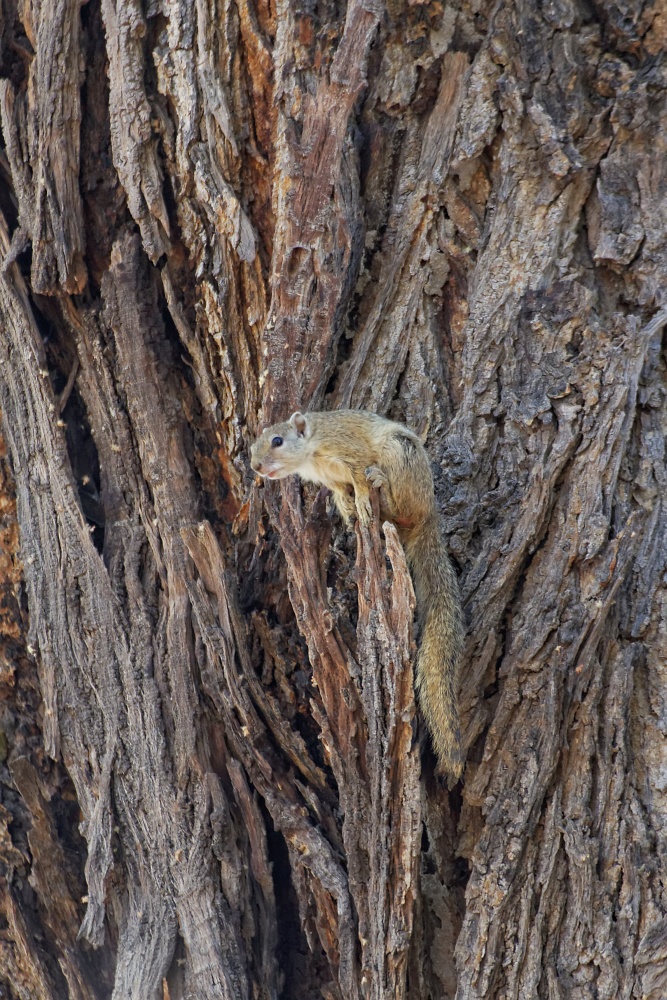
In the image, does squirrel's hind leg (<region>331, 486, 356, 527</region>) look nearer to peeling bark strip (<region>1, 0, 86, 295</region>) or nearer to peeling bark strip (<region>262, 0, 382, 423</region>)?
peeling bark strip (<region>262, 0, 382, 423</region>)

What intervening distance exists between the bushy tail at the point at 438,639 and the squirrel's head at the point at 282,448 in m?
0.55

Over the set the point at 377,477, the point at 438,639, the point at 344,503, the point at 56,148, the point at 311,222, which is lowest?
the point at 438,639

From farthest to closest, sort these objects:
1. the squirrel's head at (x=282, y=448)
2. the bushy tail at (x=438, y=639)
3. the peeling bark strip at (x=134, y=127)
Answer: the peeling bark strip at (x=134, y=127) < the squirrel's head at (x=282, y=448) < the bushy tail at (x=438, y=639)

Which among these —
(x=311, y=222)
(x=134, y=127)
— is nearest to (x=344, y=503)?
(x=311, y=222)

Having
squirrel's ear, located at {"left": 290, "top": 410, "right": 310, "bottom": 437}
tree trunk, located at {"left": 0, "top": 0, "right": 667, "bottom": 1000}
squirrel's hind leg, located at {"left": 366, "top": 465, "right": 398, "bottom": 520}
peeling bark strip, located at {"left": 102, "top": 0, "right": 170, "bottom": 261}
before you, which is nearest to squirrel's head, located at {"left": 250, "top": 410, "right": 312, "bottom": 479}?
squirrel's ear, located at {"left": 290, "top": 410, "right": 310, "bottom": 437}

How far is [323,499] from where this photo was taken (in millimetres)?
3809

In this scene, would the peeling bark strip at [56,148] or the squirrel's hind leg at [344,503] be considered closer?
the squirrel's hind leg at [344,503]

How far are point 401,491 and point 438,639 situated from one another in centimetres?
59

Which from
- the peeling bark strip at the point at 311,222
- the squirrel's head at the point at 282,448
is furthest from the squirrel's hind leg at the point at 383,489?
the peeling bark strip at the point at 311,222

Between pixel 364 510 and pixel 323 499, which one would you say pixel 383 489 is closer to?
pixel 364 510

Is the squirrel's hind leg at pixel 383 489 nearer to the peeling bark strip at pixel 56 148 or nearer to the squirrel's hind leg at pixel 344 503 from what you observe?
the squirrel's hind leg at pixel 344 503

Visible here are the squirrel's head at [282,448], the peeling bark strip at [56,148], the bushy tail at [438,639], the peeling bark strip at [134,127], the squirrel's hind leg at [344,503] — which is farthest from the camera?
the peeling bark strip at [56,148]

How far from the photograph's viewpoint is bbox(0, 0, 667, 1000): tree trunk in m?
3.23

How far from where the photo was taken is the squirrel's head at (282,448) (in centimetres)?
353
